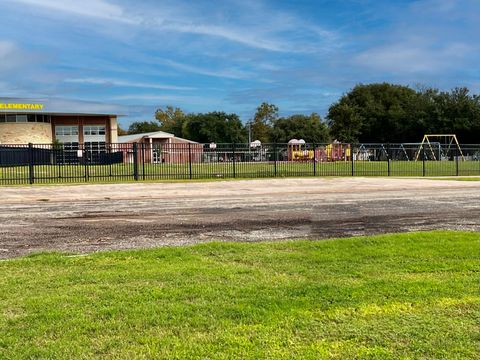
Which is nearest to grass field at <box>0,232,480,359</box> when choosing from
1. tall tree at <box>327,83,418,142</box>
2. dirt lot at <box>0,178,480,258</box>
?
dirt lot at <box>0,178,480,258</box>

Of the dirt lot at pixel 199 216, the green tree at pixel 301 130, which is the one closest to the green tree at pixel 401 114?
the green tree at pixel 301 130

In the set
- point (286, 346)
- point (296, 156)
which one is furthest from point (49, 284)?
point (296, 156)

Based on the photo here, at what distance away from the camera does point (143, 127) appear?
14775 cm

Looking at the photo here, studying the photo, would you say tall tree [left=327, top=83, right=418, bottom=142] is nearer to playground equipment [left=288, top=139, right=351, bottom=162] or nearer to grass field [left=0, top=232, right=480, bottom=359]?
playground equipment [left=288, top=139, right=351, bottom=162]

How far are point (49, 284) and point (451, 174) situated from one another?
32552 mm

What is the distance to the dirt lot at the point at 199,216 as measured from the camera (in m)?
9.83

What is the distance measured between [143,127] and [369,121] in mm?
74870

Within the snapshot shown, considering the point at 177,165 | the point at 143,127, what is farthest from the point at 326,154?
the point at 143,127

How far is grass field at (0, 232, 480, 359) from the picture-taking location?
4230 millimetres

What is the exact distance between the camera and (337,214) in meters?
13.3

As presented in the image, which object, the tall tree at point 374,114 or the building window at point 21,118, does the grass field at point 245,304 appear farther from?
the tall tree at point 374,114

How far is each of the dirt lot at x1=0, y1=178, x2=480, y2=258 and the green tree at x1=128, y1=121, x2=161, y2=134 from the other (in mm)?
124031

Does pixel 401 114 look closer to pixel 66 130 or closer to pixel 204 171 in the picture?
pixel 66 130

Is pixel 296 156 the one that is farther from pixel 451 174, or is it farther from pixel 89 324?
pixel 89 324
